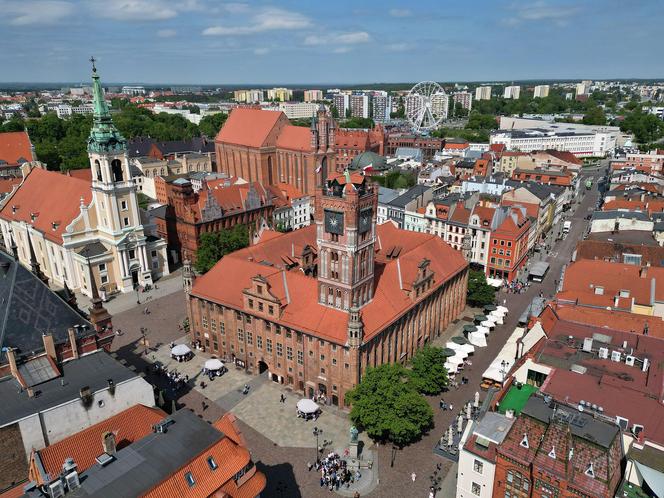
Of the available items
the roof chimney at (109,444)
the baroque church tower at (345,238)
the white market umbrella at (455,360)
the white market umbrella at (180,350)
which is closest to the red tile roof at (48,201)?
the white market umbrella at (180,350)

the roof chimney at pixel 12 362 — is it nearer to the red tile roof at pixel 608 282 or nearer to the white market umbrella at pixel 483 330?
the white market umbrella at pixel 483 330

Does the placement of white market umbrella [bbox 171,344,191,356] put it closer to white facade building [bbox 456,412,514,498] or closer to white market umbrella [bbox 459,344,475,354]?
white market umbrella [bbox 459,344,475,354]

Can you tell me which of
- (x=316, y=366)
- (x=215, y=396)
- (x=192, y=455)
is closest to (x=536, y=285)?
(x=316, y=366)

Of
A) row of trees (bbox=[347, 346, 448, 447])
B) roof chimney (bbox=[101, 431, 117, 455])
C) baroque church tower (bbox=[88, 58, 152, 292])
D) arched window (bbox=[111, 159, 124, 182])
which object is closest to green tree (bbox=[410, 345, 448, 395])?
row of trees (bbox=[347, 346, 448, 447])

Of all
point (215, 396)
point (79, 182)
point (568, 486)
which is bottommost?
point (215, 396)

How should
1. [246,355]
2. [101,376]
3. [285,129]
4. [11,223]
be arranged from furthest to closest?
[285,129]
[11,223]
[246,355]
[101,376]

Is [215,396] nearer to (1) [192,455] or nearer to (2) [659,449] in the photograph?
(1) [192,455]

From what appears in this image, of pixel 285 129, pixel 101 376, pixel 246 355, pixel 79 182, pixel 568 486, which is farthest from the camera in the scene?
pixel 285 129

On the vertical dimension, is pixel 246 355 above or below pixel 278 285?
below
